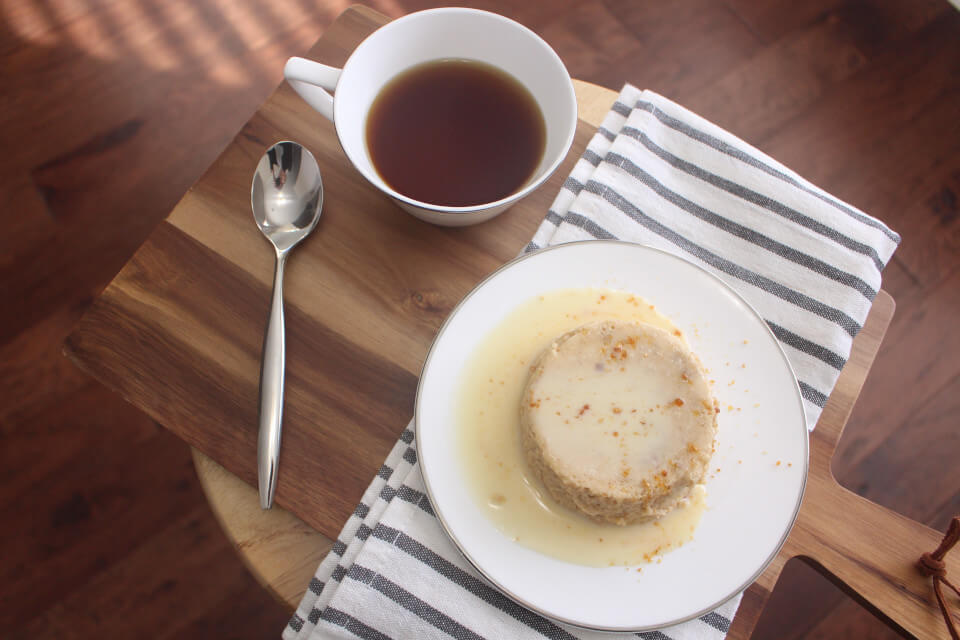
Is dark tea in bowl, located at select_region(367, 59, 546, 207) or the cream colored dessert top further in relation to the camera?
dark tea in bowl, located at select_region(367, 59, 546, 207)

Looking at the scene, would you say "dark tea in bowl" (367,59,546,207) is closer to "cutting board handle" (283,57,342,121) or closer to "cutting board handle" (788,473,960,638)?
"cutting board handle" (283,57,342,121)

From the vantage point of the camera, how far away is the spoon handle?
829 millimetres

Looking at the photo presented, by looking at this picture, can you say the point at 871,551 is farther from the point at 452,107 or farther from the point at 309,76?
the point at 309,76

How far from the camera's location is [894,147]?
1635mm

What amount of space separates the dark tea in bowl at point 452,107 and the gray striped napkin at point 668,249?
0.09 meters

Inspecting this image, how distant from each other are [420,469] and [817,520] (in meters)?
0.49

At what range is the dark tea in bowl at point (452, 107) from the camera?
843 millimetres

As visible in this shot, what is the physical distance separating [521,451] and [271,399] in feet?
1.04

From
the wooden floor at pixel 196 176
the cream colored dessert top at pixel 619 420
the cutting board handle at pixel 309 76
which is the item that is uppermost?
the cutting board handle at pixel 309 76

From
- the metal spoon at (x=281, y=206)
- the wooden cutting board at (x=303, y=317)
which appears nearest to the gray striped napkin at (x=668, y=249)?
the wooden cutting board at (x=303, y=317)

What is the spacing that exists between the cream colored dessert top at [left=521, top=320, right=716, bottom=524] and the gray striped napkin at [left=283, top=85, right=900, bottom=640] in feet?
0.51

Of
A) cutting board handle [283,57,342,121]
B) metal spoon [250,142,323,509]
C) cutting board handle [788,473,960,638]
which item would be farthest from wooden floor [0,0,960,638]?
cutting board handle [283,57,342,121]

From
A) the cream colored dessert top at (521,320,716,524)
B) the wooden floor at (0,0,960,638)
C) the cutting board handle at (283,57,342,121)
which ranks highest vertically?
the cutting board handle at (283,57,342,121)

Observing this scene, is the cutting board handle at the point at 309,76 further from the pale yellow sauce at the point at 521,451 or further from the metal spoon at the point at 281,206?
the pale yellow sauce at the point at 521,451
